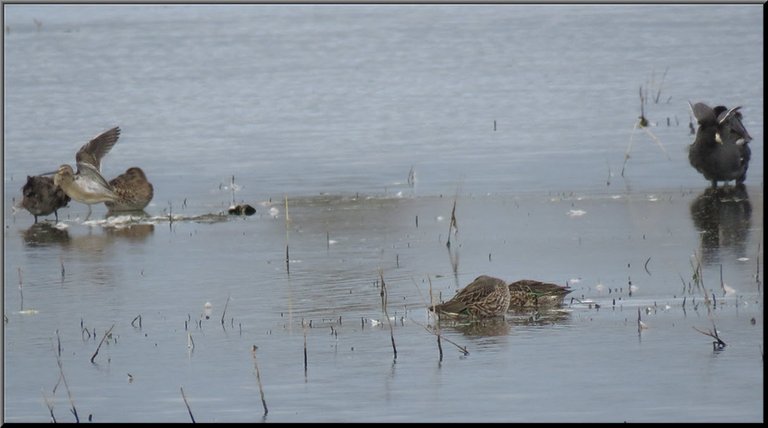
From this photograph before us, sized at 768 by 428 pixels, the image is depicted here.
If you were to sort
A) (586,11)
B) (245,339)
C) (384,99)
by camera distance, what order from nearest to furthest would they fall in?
(245,339)
(384,99)
(586,11)

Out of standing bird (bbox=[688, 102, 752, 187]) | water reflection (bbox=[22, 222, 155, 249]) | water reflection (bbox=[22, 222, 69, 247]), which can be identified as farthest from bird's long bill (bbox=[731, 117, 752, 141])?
water reflection (bbox=[22, 222, 69, 247])

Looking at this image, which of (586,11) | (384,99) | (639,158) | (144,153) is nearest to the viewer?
(639,158)

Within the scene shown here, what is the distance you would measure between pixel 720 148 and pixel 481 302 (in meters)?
5.56

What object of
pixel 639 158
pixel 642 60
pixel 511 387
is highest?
pixel 642 60

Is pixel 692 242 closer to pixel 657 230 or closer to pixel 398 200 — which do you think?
pixel 657 230

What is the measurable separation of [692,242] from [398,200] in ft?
11.1

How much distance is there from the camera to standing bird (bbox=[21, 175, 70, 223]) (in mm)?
Answer: 13933

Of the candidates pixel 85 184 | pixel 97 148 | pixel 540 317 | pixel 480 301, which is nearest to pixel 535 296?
pixel 540 317

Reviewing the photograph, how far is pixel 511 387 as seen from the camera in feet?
25.3

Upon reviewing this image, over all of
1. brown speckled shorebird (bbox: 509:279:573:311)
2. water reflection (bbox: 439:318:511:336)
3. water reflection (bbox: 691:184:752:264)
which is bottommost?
water reflection (bbox: 439:318:511:336)

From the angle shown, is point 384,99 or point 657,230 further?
point 384,99

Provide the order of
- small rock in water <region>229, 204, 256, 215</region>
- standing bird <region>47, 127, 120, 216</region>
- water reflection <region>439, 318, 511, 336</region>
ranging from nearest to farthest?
water reflection <region>439, 318, 511, 336</region>, standing bird <region>47, 127, 120, 216</region>, small rock in water <region>229, 204, 256, 215</region>

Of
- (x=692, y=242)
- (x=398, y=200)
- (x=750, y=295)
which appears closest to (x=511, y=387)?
(x=750, y=295)

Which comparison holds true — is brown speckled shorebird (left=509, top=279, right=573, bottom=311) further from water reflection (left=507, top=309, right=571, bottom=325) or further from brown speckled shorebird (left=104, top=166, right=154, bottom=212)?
brown speckled shorebird (left=104, top=166, right=154, bottom=212)
